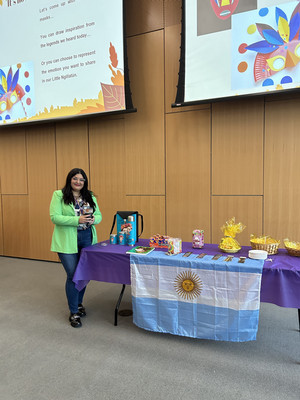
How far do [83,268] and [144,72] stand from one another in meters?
2.91

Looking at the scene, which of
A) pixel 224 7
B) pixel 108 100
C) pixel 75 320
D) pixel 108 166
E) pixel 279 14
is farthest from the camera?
pixel 108 166

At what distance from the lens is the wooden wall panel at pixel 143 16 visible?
12.6ft

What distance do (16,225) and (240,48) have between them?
4612 mm

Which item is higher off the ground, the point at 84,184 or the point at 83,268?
the point at 84,184

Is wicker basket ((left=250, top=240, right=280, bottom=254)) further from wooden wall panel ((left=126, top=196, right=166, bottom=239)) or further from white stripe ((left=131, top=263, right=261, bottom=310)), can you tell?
wooden wall panel ((left=126, top=196, right=166, bottom=239))

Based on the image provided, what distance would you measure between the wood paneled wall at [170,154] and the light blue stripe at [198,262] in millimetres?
1600

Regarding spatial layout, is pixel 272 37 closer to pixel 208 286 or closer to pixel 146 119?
pixel 146 119

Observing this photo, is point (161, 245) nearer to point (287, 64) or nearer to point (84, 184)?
point (84, 184)

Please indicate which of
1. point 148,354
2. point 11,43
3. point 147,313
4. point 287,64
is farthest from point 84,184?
point 11,43

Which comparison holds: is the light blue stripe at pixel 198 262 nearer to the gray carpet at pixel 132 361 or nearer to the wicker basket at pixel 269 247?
the wicker basket at pixel 269 247

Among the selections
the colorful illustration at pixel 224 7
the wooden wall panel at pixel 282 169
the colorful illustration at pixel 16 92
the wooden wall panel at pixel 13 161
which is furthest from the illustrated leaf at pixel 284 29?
the wooden wall panel at pixel 13 161

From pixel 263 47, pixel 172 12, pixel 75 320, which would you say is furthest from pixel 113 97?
pixel 75 320

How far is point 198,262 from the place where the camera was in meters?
2.07

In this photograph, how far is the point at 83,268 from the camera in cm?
251
